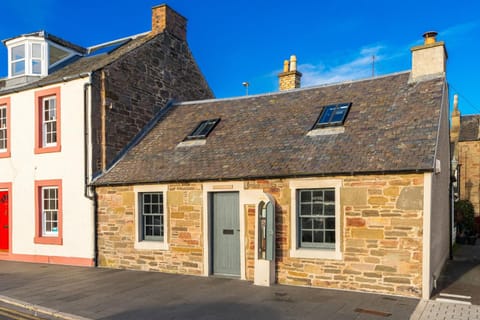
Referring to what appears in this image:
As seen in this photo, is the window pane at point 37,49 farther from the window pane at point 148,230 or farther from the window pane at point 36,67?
the window pane at point 148,230

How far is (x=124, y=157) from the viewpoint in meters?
13.9

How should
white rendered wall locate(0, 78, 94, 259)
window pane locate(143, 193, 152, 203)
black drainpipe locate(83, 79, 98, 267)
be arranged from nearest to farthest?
window pane locate(143, 193, 152, 203), black drainpipe locate(83, 79, 98, 267), white rendered wall locate(0, 78, 94, 259)

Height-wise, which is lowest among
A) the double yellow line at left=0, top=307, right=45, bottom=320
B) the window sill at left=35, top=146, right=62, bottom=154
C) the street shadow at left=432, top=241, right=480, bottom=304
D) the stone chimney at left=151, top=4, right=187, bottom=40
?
the street shadow at left=432, top=241, right=480, bottom=304

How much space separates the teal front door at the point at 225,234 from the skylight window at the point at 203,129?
267cm

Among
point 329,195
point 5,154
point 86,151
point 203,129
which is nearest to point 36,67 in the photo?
point 5,154

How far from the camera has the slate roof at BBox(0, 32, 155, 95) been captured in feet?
45.4

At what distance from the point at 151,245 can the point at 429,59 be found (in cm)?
983

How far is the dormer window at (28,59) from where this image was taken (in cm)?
1630

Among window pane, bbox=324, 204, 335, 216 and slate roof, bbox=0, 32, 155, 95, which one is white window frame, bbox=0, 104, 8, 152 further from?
window pane, bbox=324, 204, 335, 216

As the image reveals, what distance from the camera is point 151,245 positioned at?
11.9 meters

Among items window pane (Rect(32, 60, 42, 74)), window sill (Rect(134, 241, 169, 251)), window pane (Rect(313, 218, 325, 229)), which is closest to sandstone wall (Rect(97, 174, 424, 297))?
window sill (Rect(134, 241, 169, 251))

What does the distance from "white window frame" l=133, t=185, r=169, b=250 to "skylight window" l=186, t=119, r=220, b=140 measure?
2.22 meters

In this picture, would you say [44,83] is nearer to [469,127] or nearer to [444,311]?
[444,311]

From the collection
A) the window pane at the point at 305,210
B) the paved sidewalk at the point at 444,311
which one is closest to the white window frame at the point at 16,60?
the window pane at the point at 305,210
